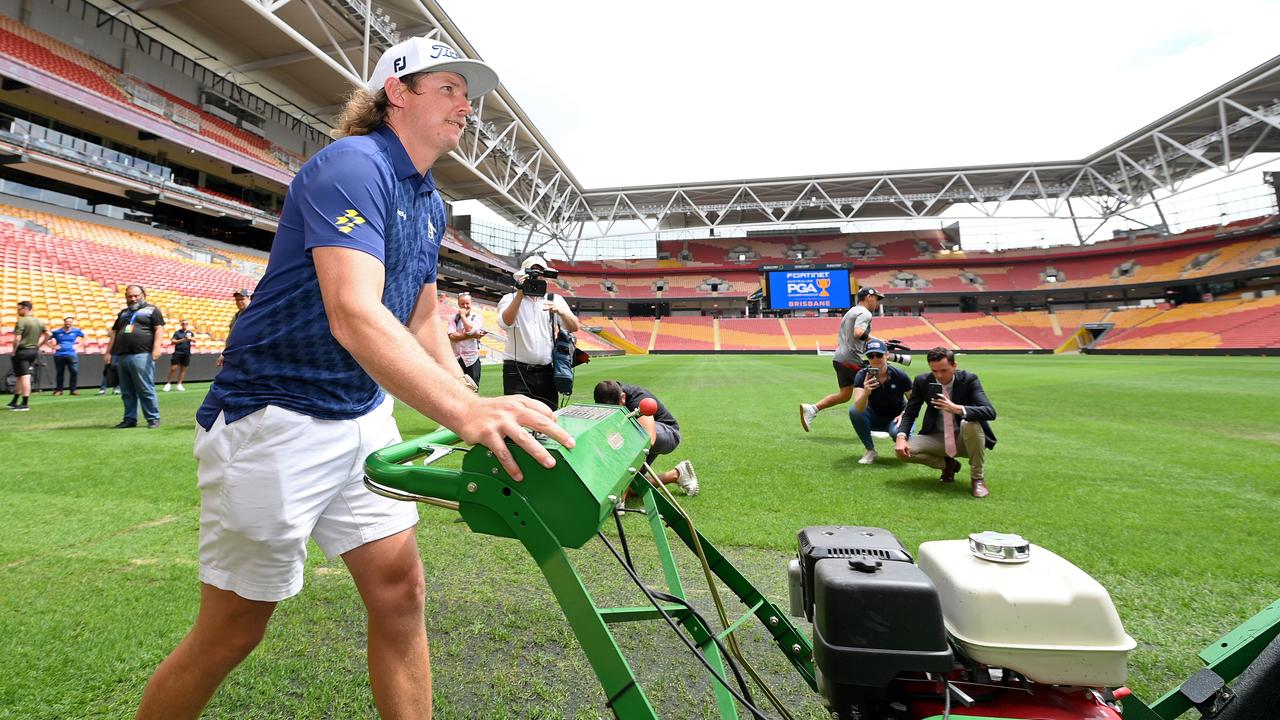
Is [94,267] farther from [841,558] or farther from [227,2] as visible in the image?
[841,558]

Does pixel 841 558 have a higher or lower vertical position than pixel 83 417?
higher

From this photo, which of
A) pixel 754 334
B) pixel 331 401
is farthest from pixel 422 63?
pixel 754 334

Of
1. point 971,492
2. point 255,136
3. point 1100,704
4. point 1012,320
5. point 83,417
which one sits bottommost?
point 83,417

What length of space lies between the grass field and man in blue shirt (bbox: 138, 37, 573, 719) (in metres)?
0.59

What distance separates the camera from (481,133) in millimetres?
29328

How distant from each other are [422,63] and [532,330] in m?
3.46

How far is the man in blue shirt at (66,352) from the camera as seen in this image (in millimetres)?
10594

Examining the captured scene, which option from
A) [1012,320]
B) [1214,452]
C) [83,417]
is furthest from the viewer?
[1012,320]

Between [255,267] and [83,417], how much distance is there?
18.8 meters

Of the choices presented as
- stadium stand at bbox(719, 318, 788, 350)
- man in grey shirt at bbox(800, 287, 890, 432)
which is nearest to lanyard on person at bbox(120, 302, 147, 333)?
man in grey shirt at bbox(800, 287, 890, 432)

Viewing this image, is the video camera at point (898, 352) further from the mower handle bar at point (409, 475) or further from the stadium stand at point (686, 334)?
the stadium stand at point (686, 334)

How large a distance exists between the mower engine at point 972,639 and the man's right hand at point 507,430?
0.66 meters

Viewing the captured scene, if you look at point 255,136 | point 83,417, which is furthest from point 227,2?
point 83,417

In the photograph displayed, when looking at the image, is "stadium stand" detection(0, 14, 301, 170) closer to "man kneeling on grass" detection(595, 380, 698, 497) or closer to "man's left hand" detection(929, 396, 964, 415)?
"man kneeling on grass" detection(595, 380, 698, 497)
